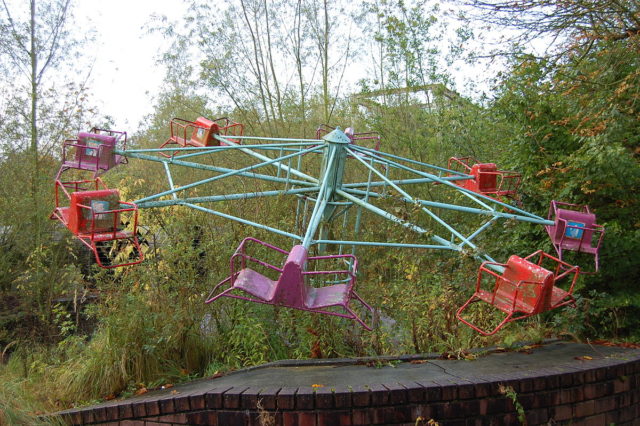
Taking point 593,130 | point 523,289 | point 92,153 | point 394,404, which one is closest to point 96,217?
point 92,153

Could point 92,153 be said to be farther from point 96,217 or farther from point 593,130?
point 593,130

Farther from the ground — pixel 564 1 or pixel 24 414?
pixel 564 1

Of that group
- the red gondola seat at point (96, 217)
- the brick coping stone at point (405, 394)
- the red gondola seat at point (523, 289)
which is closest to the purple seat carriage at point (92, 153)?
the red gondola seat at point (96, 217)

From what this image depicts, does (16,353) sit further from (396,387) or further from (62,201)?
(396,387)

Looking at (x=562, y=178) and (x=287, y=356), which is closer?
(x=287, y=356)

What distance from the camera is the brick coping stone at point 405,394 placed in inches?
156

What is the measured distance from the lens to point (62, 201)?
1030 cm

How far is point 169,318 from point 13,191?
21.2ft

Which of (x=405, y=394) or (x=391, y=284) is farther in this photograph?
(x=391, y=284)

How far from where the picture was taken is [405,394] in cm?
401

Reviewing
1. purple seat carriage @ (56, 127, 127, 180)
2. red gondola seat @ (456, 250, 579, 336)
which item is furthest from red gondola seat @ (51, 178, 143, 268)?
red gondola seat @ (456, 250, 579, 336)

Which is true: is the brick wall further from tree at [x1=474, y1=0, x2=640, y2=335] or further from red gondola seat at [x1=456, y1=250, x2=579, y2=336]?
tree at [x1=474, y1=0, x2=640, y2=335]

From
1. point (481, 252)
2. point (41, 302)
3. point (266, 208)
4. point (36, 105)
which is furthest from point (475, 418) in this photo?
point (36, 105)

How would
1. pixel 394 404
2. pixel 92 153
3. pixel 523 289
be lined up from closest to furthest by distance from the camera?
pixel 394 404 → pixel 523 289 → pixel 92 153
